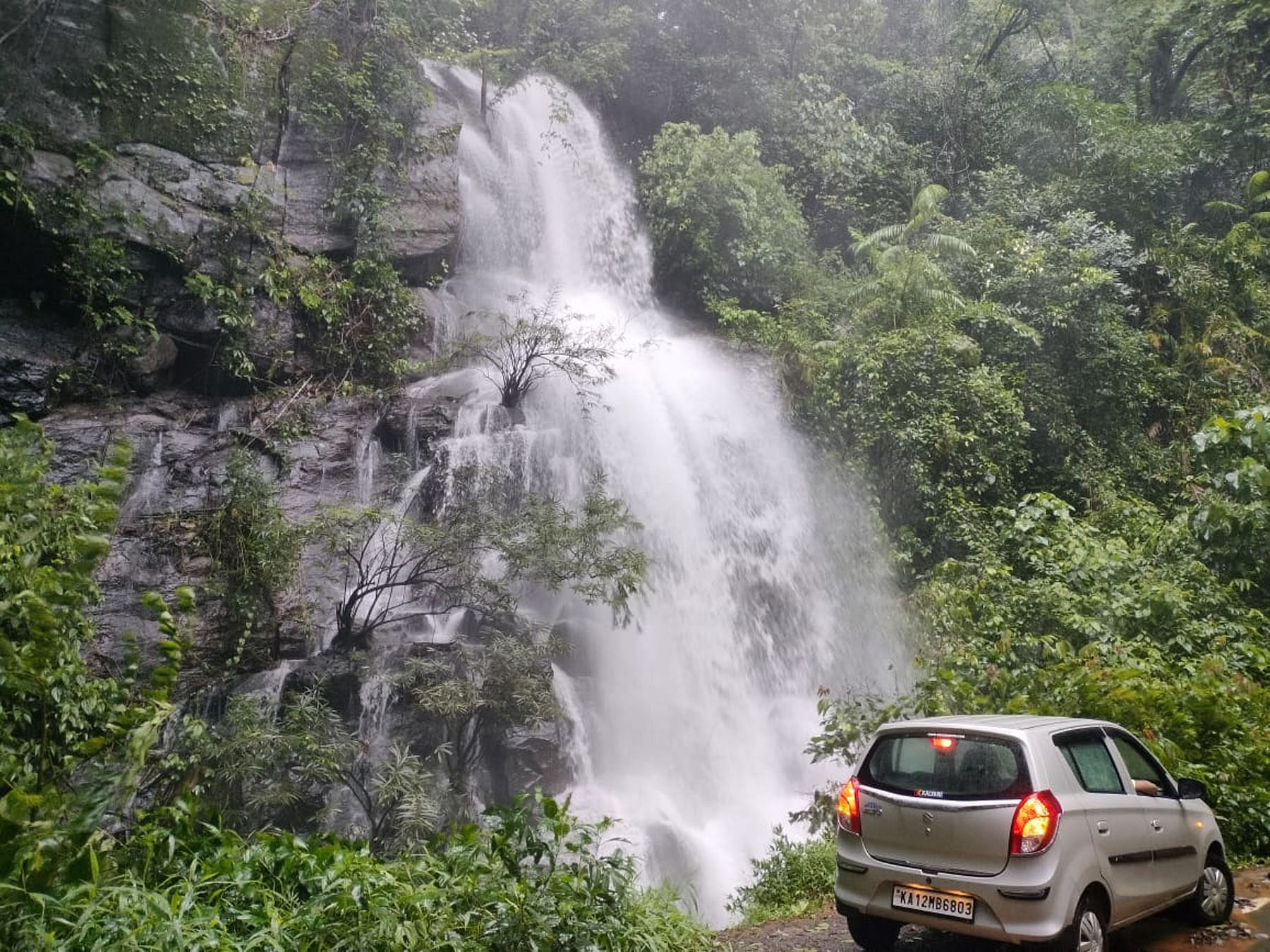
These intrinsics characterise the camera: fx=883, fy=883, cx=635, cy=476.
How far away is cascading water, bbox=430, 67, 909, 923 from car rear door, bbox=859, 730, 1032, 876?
13.8 feet

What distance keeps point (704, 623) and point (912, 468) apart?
14.4 feet

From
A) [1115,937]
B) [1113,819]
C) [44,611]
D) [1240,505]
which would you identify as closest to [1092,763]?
[1113,819]

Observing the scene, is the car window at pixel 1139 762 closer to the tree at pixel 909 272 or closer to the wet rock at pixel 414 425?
the wet rock at pixel 414 425

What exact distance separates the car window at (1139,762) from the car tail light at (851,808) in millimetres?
1695

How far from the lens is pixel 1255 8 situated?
60.5 feet

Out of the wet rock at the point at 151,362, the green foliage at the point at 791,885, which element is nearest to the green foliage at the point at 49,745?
the green foliage at the point at 791,885

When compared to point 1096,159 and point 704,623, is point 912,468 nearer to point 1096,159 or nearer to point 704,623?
point 704,623

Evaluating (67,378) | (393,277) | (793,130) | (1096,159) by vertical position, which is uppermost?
(793,130)

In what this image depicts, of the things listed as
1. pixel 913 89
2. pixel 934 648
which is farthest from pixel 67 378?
pixel 913 89

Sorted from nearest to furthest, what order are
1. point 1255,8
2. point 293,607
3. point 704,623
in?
1. point 293,607
2. point 704,623
3. point 1255,8

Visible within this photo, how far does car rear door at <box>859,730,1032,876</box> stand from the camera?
4.41 m

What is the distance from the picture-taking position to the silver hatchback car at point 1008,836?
430 cm

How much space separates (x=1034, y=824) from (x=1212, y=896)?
237cm

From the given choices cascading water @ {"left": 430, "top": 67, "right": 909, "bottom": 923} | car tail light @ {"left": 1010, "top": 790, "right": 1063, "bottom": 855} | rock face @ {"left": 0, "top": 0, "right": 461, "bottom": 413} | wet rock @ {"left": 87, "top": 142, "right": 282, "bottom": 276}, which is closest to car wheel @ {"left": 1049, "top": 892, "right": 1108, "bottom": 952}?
car tail light @ {"left": 1010, "top": 790, "right": 1063, "bottom": 855}
